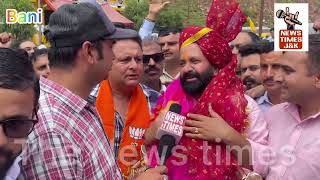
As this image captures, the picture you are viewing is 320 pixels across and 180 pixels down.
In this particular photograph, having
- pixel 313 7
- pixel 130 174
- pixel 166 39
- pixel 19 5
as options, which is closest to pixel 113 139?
pixel 130 174

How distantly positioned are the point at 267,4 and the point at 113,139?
2353 inches

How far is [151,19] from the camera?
17.7ft

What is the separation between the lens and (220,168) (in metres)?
2.78

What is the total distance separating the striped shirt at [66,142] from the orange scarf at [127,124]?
3.26 feet

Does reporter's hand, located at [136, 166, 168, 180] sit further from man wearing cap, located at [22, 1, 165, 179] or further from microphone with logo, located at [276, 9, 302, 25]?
microphone with logo, located at [276, 9, 302, 25]

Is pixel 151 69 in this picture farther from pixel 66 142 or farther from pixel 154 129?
pixel 66 142

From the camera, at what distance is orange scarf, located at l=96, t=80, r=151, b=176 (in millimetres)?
3330

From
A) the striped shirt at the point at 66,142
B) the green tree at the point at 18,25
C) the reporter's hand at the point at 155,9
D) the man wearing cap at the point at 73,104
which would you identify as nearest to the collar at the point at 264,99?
the reporter's hand at the point at 155,9

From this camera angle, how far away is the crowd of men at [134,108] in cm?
183

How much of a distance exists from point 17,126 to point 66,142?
1.54 ft

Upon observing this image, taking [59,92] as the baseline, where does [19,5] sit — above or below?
above

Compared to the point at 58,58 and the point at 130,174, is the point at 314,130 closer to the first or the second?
the point at 130,174

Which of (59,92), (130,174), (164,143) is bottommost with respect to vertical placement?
(130,174)

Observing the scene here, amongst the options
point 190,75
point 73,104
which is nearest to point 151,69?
point 190,75
